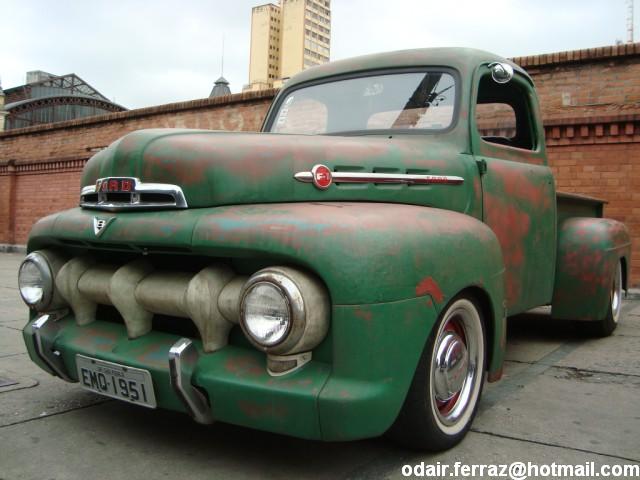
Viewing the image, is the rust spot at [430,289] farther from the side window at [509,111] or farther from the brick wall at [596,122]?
the brick wall at [596,122]

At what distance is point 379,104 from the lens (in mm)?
3174

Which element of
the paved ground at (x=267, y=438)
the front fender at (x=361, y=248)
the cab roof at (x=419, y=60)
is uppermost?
the cab roof at (x=419, y=60)

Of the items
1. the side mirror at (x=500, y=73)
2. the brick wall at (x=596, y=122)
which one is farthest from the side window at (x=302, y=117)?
the brick wall at (x=596, y=122)

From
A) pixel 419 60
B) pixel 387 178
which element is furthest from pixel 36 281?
pixel 419 60

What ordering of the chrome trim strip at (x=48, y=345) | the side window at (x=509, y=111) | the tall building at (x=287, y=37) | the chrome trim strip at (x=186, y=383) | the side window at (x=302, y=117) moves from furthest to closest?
the tall building at (x=287, y=37) → the side window at (x=509, y=111) → the side window at (x=302, y=117) → the chrome trim strip at (x=48, y=345) → the chrome trim strip at (x=186, y=383)

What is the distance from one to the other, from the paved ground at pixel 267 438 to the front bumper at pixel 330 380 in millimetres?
287

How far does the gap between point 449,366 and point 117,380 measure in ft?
4.06

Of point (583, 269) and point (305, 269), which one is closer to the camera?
point (305, 269)

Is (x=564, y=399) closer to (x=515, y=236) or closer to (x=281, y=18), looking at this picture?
(x=515, y=236)

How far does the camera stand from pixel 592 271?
12.8 feet

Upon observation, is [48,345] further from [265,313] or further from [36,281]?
[265,313]

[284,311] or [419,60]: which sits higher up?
[419,60]

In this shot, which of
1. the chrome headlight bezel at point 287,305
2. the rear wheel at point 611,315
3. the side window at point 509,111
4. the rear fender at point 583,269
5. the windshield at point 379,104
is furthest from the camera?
the rear wheel at point 611,315

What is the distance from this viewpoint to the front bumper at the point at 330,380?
1.87 meters
